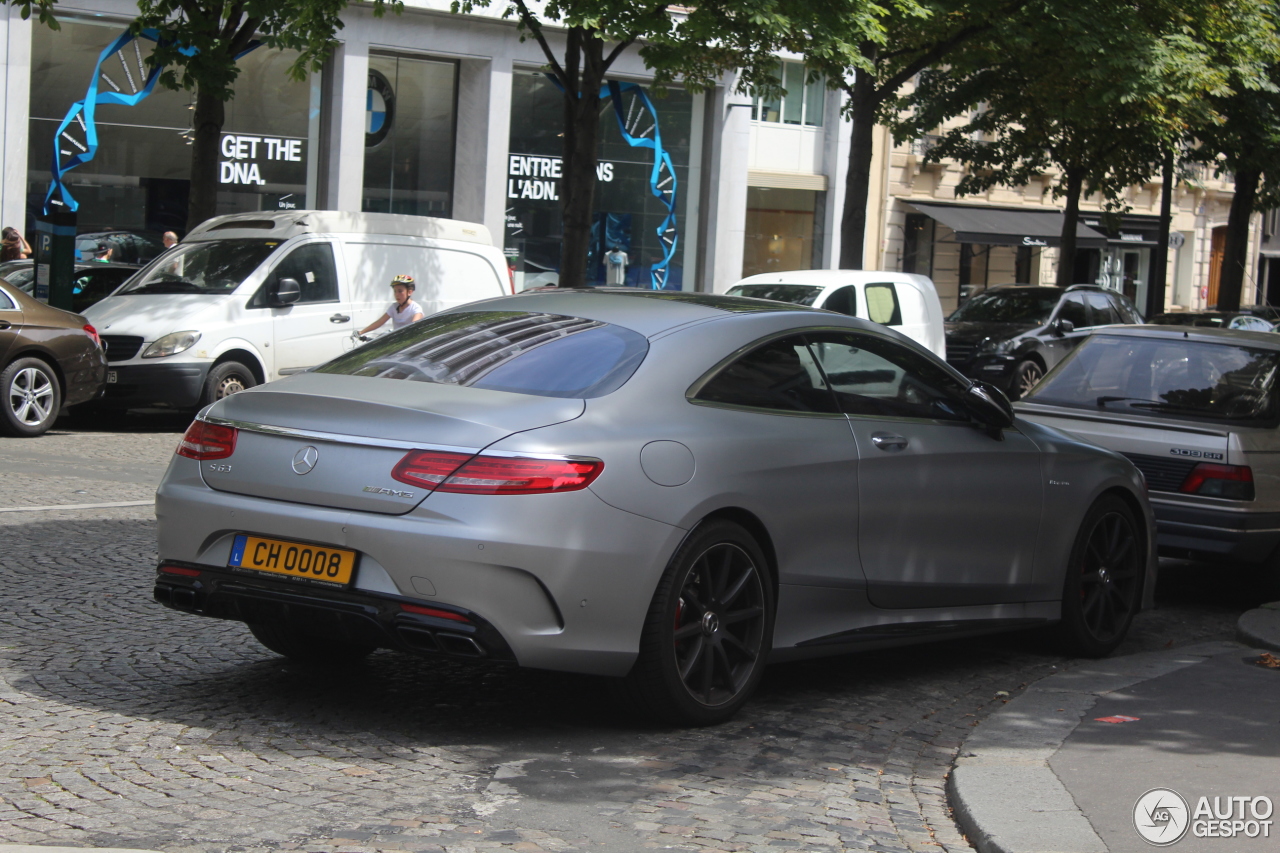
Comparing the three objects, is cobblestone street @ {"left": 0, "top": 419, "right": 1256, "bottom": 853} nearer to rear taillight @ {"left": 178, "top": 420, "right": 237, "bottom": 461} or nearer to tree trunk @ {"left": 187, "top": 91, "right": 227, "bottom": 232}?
rear taillight @ {"left": 178, "top": 420, "right": 237, "bottom": 461}

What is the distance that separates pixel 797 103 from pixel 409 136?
10.6 m

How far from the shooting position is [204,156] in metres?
18.4

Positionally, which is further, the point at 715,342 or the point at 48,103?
the point at 48,103

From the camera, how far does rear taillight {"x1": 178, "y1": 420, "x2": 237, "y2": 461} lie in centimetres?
521

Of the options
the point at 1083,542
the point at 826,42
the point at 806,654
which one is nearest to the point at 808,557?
the point at 806,654

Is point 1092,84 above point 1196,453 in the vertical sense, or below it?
above

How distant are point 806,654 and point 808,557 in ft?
1.20

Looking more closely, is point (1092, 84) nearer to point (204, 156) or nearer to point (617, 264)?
point (617, 264)

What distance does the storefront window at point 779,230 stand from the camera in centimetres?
3503

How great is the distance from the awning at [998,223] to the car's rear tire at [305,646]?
34.5m

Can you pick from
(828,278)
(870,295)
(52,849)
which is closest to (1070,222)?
(870,295)

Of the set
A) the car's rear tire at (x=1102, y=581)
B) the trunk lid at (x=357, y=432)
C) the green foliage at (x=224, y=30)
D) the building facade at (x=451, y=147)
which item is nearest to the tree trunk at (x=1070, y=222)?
the building facade at (x=451, y=147)

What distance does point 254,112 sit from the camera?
26.2 meters

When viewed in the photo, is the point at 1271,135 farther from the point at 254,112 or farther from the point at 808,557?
the point at 808,557
